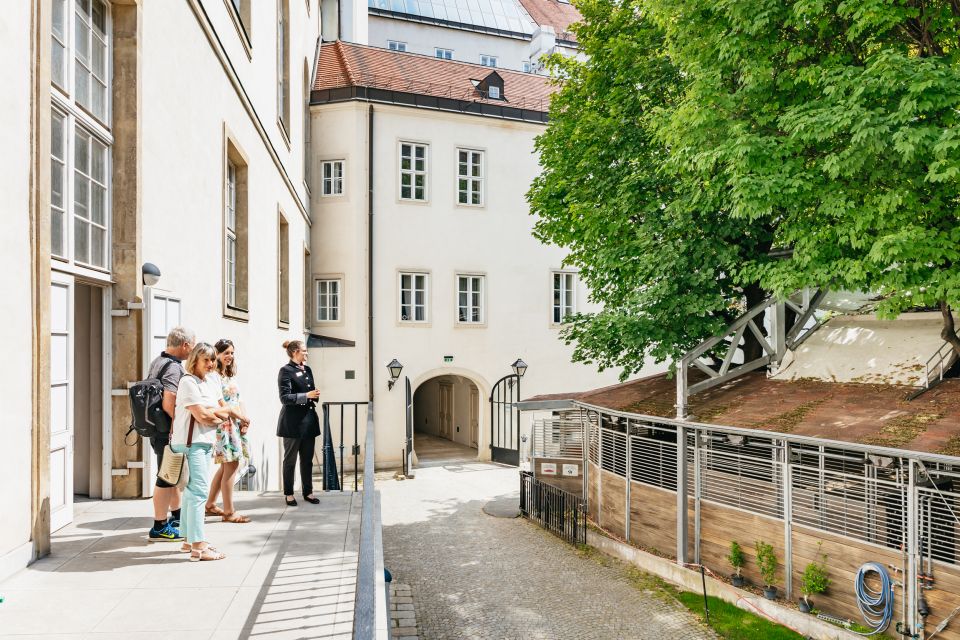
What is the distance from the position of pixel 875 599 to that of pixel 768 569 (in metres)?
1.58

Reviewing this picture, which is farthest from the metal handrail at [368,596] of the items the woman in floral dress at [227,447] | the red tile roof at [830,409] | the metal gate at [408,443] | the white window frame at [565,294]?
the white window frame at [565,294]

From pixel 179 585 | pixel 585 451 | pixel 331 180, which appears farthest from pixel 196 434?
pixel 331 180

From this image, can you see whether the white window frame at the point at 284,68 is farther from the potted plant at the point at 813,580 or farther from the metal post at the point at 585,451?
the potted plant at the point at 813,580

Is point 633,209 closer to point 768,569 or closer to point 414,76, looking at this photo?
point 768,569

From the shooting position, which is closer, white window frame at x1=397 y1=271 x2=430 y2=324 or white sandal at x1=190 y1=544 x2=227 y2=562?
white sandal at x1=190 y1=544 x2=227 y2=562

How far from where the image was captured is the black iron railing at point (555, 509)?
14086mm

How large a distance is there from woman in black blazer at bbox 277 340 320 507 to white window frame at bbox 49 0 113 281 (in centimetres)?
201

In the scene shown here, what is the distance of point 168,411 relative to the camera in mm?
5473

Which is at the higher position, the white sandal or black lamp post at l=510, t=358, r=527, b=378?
black lamp post at l=510, t=358, r=527, b=378

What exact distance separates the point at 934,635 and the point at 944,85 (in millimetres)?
6167

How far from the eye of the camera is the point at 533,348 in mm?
24266

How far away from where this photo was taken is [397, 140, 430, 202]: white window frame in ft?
75.8

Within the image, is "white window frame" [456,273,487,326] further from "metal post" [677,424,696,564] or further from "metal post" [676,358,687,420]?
"metal post" [677,424,696,564]

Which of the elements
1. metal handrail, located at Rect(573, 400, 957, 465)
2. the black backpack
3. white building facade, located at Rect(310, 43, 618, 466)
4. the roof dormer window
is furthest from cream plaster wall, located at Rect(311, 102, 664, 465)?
the black backpack
